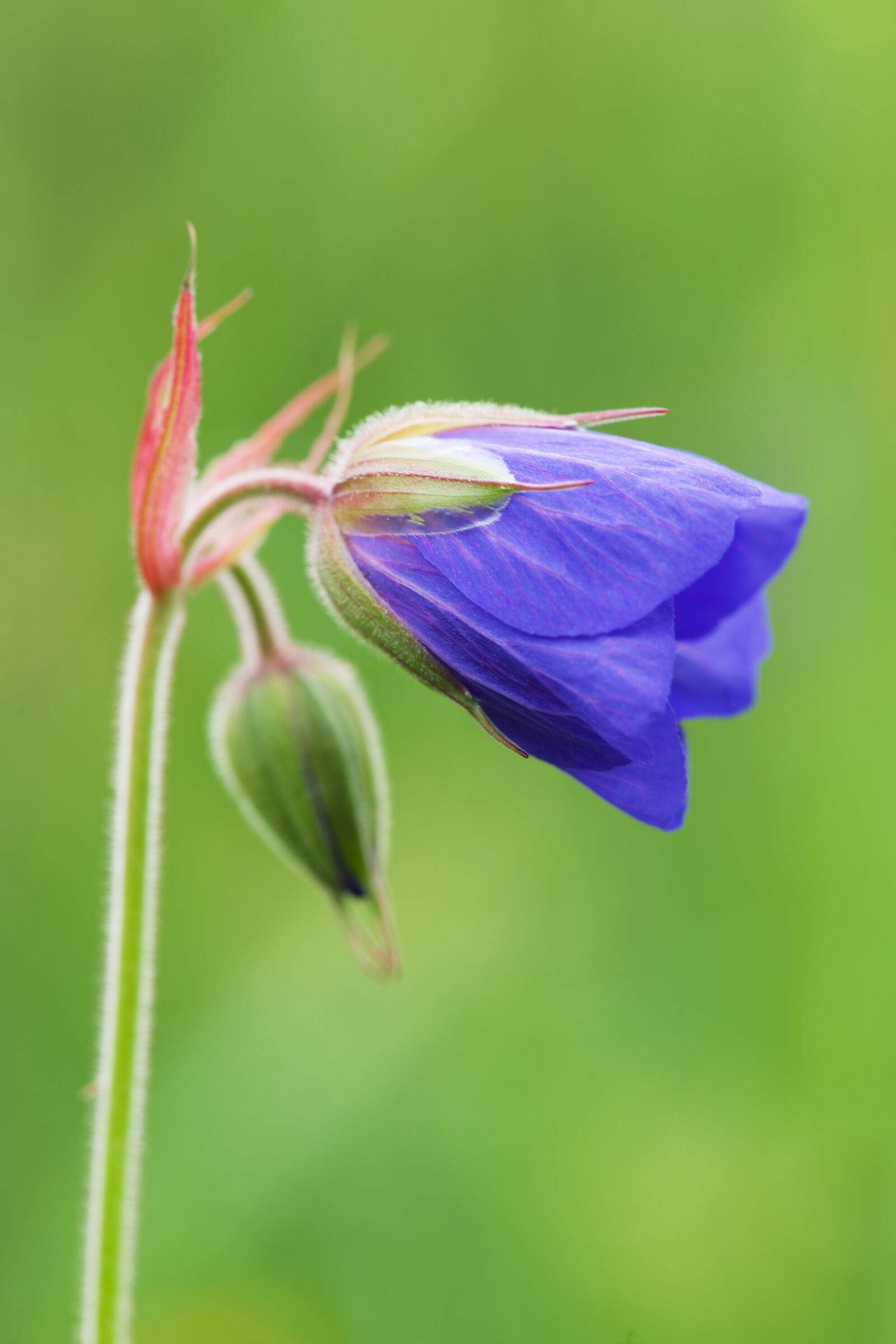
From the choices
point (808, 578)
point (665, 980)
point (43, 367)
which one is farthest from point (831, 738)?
point (43, 367)

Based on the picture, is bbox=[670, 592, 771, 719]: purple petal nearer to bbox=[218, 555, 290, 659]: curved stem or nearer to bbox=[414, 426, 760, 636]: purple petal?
bbox=[414, 426, 760, 636]: purple petal

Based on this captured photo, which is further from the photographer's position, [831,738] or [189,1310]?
[831,738]

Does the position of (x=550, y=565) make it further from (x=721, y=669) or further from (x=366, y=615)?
(x=721, y=669)

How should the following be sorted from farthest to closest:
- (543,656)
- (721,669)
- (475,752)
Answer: (475,752), (721,669), (543,656)

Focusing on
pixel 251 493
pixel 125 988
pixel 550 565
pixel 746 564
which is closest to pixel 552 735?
pixel 550 565

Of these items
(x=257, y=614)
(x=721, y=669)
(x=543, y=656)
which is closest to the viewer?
(x=543, y=656)

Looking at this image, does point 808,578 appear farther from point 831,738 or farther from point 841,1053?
point 841,1053

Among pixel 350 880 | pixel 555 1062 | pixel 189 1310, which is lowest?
pixel 189 1310

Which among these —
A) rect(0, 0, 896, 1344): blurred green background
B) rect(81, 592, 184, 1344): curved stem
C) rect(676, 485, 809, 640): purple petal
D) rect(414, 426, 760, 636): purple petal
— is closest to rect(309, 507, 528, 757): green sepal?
rect(414, 426, 760, 636): purple petal
